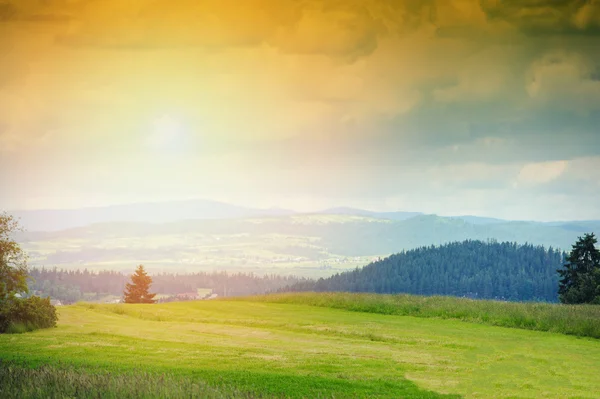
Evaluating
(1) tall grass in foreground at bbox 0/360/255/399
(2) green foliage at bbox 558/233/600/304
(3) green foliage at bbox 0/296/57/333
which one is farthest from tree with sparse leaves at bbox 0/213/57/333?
(2) green foliage at bbox 558/233/600/304

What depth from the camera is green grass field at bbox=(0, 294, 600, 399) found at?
674 inches

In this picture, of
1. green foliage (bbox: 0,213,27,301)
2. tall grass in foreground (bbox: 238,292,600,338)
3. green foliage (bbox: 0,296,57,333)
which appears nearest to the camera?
green foliage (bbox: 0,296,57,333)

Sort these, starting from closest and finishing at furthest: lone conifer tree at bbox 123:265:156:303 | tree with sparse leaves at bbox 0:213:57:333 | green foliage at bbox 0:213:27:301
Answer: tree with sparse leaves at bbox 0:213:57:333
green foliage at bbox 0:213:27:301
lone conifer tree at bbox 123:265:156:303

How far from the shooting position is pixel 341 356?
23.3 meters

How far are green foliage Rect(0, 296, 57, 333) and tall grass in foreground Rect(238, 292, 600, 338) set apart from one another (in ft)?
66.3

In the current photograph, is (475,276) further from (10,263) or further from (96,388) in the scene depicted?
(96,388)

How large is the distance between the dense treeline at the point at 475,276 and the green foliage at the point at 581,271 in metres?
116

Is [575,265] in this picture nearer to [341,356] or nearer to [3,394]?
[341,356]

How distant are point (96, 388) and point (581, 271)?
53814 mm

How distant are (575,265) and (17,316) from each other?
50.2 m

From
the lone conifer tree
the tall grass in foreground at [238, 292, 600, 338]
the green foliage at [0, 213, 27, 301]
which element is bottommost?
the lone conifer tree

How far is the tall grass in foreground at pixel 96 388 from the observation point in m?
14.7

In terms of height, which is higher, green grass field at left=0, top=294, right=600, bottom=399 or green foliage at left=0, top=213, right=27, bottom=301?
green foliage at left=0, top=213, right=27, bottom=301

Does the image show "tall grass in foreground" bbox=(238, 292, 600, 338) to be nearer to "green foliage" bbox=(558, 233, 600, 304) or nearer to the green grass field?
the green grass field
